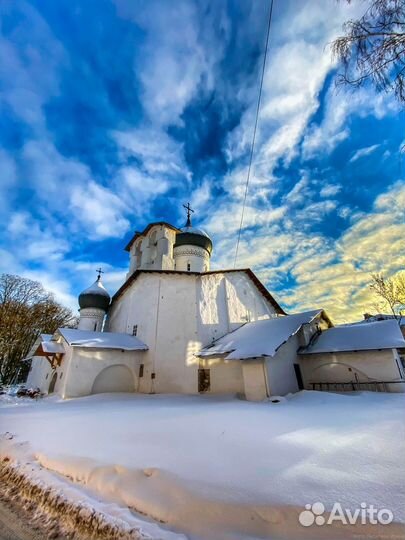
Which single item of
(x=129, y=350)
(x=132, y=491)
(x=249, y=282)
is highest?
(x=249, y=282)

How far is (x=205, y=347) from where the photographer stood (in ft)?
51.8

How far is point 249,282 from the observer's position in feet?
65.7

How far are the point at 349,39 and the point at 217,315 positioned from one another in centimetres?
1514

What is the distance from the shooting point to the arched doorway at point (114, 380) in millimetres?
14598

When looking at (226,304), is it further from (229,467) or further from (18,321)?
(18,321)

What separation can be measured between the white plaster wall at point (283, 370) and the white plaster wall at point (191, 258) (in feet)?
34.9

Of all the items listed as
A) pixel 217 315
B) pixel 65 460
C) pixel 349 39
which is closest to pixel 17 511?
pixel 65 460

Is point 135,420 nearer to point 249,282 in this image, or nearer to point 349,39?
point 349,39

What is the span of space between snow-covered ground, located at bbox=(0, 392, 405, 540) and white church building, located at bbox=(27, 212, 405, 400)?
6320 millimetres

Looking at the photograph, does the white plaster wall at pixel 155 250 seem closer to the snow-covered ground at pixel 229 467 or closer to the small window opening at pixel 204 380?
the small window opening at pixel 204 380

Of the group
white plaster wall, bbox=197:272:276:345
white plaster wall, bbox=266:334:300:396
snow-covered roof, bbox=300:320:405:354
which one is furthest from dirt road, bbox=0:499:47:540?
snow-covered roof, bbox=300:320:405:354

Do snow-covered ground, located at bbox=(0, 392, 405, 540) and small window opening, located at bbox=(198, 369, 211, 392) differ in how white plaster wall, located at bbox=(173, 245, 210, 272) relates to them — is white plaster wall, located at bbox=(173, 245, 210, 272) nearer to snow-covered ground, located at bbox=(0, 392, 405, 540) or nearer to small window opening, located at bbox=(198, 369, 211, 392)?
small window opening, located at bbox=(198, 369, 211, 392)

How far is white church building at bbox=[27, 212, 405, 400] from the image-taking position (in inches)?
484

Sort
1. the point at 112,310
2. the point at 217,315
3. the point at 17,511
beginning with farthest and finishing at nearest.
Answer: the point at 112,310
the point at 217,315
the point at 17,511
